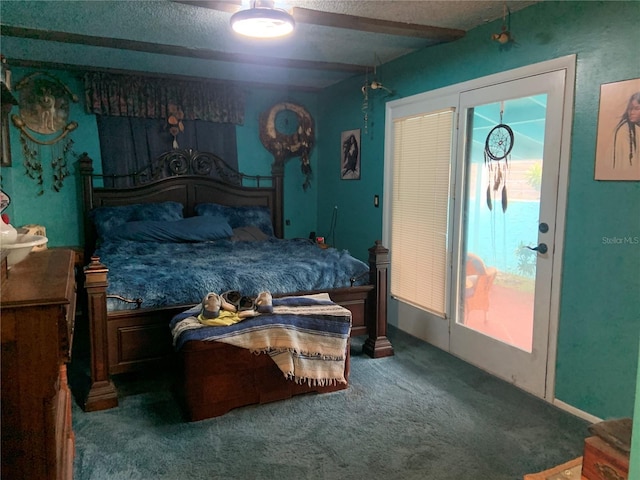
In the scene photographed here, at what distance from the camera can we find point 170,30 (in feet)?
10.6

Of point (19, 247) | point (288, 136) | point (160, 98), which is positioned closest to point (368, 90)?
point (288, 136)

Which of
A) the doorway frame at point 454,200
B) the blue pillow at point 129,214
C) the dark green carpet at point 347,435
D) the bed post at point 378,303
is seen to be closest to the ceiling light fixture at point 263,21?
the doorway frame at point 454,200

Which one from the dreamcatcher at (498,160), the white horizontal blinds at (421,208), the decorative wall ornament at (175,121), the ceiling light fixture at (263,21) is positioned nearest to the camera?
the ceiling light fixture at (263,21)

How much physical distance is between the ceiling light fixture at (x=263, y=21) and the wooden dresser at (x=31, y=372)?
157 cm

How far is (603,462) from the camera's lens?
1.12m

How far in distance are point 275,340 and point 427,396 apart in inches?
38.6

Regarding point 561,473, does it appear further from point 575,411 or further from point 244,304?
point 244,304

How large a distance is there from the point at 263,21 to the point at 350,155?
99.3 inches

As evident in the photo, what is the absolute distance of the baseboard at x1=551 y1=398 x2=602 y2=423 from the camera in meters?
2.47

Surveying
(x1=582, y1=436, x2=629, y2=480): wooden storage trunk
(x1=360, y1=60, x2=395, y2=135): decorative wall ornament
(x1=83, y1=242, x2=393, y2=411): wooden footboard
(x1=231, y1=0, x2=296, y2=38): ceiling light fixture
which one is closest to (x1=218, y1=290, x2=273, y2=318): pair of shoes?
(x1=83, y1=242, x2=393, y2=411): wooden footboard

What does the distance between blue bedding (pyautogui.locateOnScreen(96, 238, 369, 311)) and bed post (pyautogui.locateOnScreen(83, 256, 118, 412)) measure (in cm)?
13

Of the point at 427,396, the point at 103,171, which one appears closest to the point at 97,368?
the point at 427,396

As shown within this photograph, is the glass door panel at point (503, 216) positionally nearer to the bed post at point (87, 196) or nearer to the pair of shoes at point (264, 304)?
the pair of shoes at point (264, 304)

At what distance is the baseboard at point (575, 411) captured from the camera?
8.09 feet
